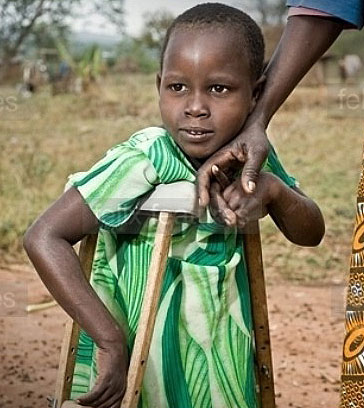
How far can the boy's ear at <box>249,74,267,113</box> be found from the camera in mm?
2154

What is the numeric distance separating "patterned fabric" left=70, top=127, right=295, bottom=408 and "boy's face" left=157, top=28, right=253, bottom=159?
6cm

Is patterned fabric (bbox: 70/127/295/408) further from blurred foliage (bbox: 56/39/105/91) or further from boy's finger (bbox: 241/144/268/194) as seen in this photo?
blurred foliage (bbox: 56/39/105/91)

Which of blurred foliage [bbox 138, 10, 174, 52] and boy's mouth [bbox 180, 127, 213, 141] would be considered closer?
boy's mouth [bbox 180, 127, 213, 141]

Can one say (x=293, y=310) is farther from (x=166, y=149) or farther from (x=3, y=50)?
(x=3, y=50)

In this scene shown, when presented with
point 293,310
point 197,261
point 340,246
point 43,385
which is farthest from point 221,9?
point 340,246

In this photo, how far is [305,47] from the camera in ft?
7.33

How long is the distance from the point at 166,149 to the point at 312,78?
11211mm

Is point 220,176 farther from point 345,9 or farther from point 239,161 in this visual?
point 345,9

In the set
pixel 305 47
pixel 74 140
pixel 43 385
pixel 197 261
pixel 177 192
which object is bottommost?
pixel 43 385

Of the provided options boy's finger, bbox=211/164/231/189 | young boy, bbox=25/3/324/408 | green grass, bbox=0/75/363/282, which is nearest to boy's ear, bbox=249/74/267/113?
young boy, bbox=25/3/324/408

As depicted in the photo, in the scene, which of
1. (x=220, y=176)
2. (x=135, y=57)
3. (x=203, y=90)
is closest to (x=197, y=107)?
(x=203, y=90)

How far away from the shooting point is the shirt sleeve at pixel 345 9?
6.92ft

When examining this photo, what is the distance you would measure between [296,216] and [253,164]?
24cm

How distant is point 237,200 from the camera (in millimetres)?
1960
